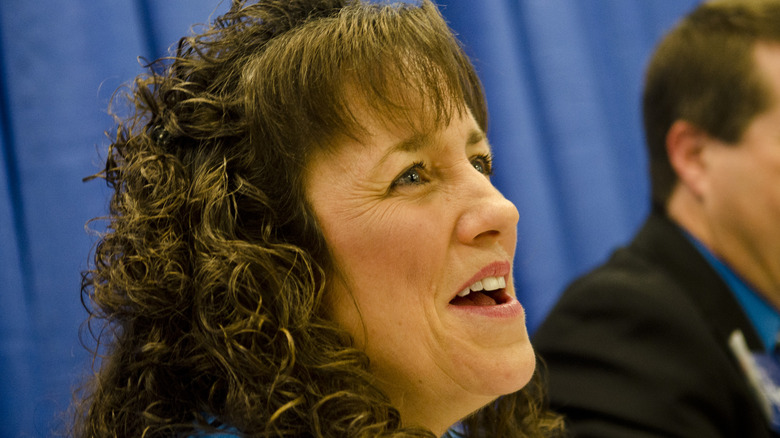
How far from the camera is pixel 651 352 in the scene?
132cm

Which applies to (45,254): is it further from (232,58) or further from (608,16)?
(608,16)

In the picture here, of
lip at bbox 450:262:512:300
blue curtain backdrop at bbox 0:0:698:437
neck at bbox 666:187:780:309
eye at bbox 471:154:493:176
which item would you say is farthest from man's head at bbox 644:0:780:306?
lip at bbox 450:262:512:300

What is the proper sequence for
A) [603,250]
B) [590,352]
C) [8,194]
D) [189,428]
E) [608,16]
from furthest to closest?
[608,16]
[603,250]
[590,352]
[8,194]
[189,428]

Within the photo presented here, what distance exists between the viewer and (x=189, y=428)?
2.76 feet

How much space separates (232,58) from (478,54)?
3.14ft

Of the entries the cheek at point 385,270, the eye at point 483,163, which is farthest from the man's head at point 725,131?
the cheek at point 385,270

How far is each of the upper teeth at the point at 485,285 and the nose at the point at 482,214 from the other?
6 cm

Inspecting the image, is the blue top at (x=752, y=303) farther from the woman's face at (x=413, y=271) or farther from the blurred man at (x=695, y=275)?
the woman's face at (x=413, y=271)

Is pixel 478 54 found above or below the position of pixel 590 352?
above

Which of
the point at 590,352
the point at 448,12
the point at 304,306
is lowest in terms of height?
the point at 590,352

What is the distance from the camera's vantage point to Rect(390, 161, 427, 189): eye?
912 millimetres

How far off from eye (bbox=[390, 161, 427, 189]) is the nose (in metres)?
0.06

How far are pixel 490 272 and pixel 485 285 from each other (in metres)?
0.02

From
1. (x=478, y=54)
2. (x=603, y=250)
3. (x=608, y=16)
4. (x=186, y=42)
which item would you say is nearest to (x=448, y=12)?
(x=478, y=54)
